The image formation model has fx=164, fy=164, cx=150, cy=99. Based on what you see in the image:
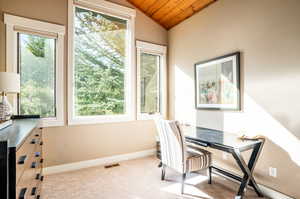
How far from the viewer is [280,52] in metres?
2.03

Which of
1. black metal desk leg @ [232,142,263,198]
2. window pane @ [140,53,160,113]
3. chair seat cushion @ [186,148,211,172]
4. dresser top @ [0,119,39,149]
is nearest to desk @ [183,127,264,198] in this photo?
black metal desk leg @ [232,142,263,198]

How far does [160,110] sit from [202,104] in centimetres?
118

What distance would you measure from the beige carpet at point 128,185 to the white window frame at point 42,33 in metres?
0.93

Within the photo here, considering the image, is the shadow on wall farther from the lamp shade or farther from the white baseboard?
the lamp shade

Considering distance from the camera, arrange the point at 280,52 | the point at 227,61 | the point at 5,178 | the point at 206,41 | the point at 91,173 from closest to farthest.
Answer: the point at 5,178, the point at 280,52, the point at 227,61, the point at 91,173, the point at 206,41

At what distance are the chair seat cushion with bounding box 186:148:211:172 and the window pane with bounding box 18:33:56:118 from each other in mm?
2342

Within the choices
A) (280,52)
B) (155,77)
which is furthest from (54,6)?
(280,52)

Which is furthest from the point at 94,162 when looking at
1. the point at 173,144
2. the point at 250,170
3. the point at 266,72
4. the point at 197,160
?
the point at 266,72

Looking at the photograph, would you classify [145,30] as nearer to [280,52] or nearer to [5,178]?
[280,52]

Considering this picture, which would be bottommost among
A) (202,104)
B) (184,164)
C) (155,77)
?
(184,164)

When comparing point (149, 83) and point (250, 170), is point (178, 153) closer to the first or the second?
point (250, 170)

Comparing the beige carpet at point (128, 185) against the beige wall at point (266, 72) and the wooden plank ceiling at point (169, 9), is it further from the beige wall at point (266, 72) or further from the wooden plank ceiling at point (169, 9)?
the wooden plank ceiling at point (169, 9)

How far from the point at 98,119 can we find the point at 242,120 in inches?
98.0

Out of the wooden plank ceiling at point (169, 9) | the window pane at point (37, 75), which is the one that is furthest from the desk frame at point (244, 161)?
the window pane at point (37, 75)
